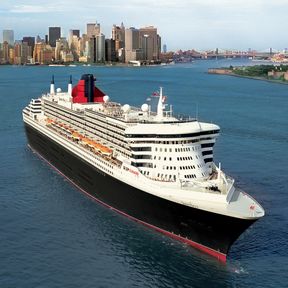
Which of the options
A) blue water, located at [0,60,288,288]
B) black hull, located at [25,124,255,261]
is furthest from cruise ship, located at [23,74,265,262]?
blue water, located at [0,60,288,288]

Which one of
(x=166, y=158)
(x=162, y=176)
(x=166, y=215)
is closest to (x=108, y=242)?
(x=166, y=215)

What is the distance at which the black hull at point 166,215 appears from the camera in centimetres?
2439

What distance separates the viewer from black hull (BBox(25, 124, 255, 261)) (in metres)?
24.4

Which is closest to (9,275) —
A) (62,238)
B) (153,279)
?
(62,238)

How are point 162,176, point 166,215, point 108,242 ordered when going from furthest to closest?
point 162,176, point 108,242, point 166,215

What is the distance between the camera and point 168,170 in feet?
90.9

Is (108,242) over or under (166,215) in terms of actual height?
under

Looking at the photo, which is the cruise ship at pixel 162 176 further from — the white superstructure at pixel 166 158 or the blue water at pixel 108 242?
the blue water at pixel 108 242

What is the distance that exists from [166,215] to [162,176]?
2265 millimetres

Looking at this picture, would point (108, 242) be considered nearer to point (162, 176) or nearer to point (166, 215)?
point (166, 215)

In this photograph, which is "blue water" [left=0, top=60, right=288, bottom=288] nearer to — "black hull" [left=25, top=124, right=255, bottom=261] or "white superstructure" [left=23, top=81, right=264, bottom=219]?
"black hull" [left=25, top=124, right=255, bottom=261]

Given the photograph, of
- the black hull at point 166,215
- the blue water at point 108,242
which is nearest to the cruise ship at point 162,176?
the black hull at point 166,215

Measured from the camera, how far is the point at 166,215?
26.5m

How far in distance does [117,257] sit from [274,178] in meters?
17.3
